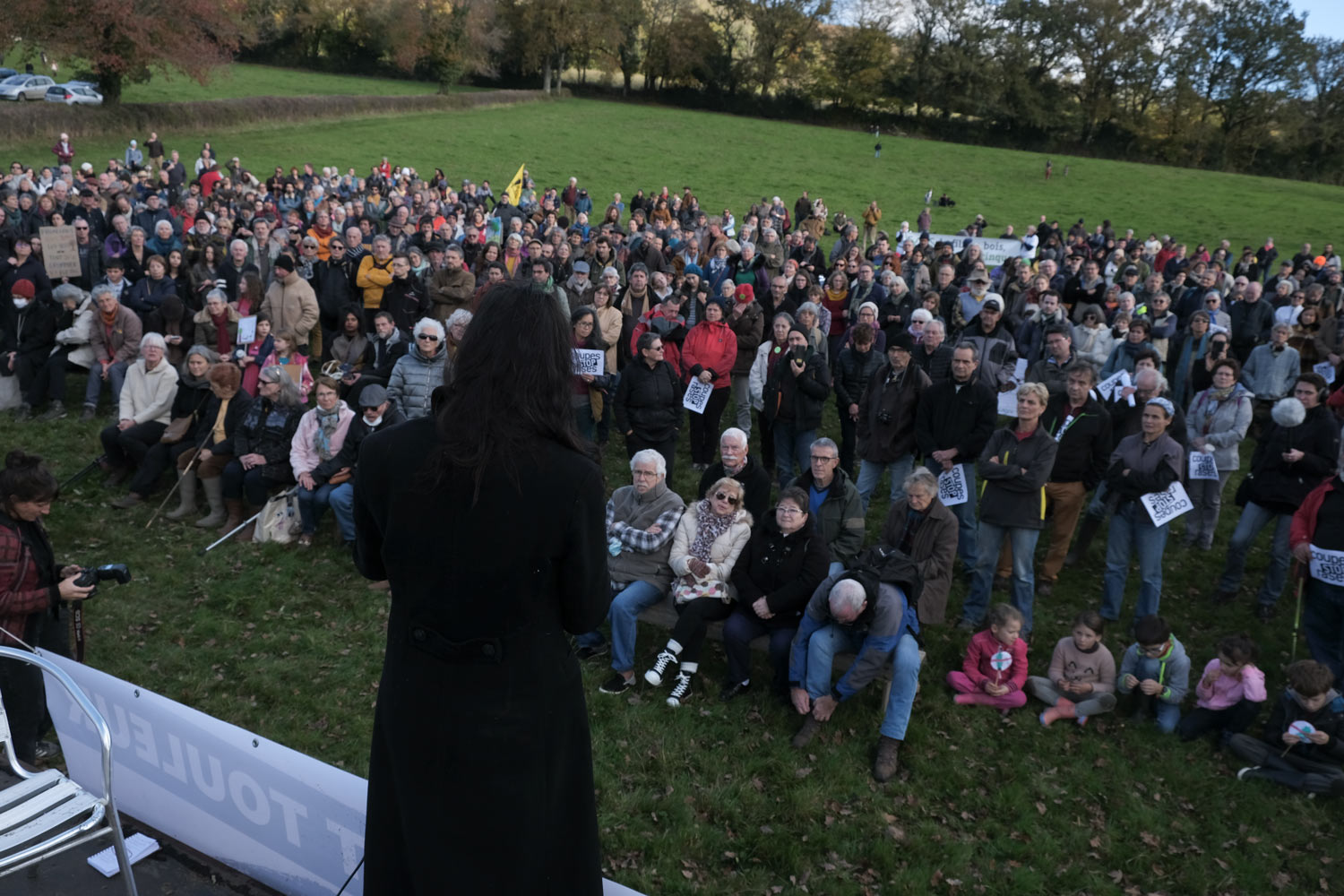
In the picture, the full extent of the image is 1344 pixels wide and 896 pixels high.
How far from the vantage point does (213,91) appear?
155 ft

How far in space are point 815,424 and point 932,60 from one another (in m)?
60.1

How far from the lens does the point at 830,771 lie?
19.2ft

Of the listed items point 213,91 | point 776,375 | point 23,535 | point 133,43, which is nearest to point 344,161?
point 133,43

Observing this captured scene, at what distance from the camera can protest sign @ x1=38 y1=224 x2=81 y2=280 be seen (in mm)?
12055

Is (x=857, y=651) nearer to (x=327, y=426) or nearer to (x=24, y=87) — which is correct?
(x=327, y=426)

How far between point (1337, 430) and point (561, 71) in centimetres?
6604

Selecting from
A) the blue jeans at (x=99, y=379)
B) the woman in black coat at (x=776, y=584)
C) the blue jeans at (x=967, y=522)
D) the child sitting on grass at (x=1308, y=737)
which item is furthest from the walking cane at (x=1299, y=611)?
the blue jeans at (x=99, y=379)

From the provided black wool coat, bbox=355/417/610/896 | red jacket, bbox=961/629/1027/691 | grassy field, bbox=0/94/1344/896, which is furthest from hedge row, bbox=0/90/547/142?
black wool coat, bbox=355/417/610/896

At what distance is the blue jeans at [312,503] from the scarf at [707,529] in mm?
3577

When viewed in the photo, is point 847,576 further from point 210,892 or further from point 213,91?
point 213,91

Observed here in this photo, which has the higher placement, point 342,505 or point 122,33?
point 122,33

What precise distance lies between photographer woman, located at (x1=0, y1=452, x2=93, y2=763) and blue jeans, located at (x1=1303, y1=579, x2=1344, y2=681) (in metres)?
7.68

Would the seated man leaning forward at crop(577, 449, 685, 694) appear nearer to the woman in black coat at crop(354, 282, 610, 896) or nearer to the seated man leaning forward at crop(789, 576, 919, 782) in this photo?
the seated man leaning forward at crop(789, 576, 919, 782)

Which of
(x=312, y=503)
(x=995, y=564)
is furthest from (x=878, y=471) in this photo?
(x=312, y=503)
